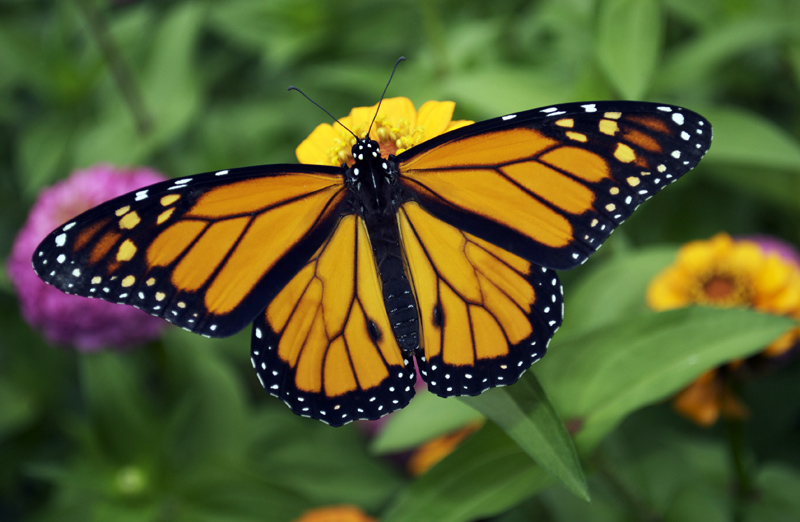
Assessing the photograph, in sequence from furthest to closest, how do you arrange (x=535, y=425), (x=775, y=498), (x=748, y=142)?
(x=748, y=142), (x=775, y=498), (x=535, y=425)

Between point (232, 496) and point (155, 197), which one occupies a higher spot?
point (155, 197)

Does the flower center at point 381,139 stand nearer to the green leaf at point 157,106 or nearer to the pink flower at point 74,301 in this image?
the pink flower at point 74,301

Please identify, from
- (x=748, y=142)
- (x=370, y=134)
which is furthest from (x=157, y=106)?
(x=748, y=142)

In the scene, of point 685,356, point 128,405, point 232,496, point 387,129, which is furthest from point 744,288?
point 128,405

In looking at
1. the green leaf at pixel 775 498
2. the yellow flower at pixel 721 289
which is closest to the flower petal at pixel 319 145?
the yellow flower at pixel 721 289

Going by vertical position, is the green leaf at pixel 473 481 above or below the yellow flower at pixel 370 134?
below

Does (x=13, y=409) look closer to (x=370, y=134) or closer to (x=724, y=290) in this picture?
(x=370, y=134)

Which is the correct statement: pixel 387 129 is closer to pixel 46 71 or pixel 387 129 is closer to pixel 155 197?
pixel 155 197
